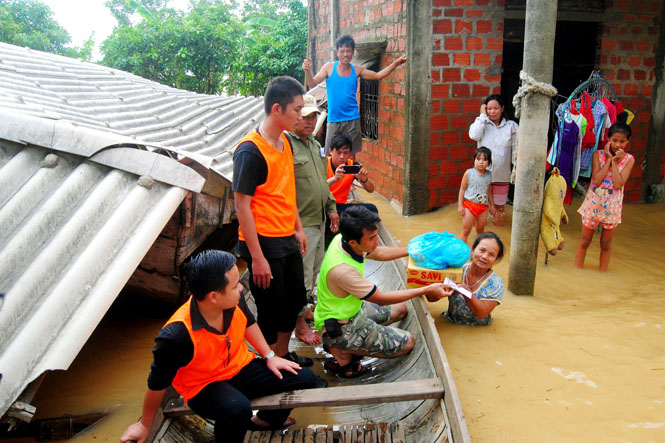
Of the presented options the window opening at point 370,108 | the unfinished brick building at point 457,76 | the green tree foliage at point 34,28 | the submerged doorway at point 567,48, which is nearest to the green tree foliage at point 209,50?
the green tree foliage at point 34,28

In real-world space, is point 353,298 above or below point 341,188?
below

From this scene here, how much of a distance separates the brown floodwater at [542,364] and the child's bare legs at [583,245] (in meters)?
0.11

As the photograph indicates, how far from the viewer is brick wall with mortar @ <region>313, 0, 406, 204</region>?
6.73 metres

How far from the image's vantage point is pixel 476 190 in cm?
516

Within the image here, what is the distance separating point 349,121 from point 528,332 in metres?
3.27

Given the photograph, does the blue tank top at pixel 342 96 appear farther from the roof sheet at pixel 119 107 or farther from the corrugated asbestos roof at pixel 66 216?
the corrugated asbestos roof at pixel 66 216

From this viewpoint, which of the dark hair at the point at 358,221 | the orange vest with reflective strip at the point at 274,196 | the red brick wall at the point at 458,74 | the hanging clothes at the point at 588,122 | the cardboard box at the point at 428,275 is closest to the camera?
the orange vest with reflective strip at the point at 274,196

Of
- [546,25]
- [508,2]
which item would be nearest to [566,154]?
[546,25]

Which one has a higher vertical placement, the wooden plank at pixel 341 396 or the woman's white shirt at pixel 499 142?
the woman's white shirt at pixel 499 142

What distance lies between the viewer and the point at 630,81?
21.9ft

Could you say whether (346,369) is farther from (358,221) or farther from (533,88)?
(533,88)

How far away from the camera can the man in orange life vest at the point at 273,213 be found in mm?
2805

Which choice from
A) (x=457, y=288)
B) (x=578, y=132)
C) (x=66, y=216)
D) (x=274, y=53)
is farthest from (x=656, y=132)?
(x=274, y=53)

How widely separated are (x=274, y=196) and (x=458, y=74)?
4153 mm
